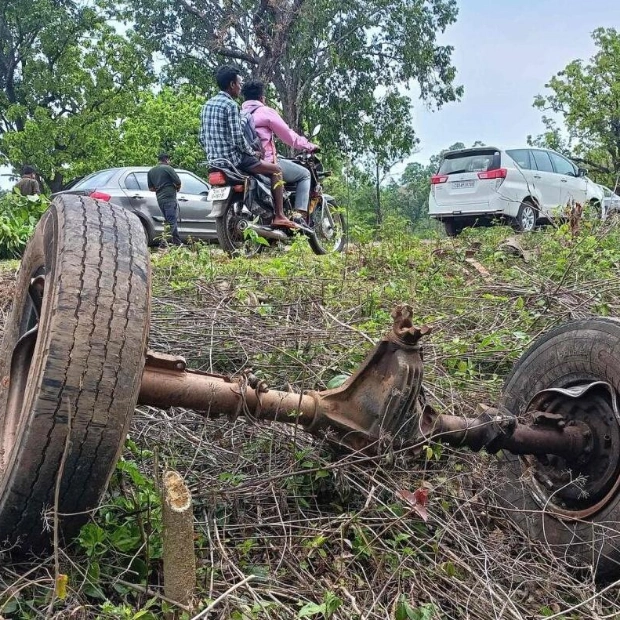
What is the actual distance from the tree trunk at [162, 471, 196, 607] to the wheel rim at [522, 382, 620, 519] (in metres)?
1.33

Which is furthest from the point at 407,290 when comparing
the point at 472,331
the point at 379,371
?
the point at 379,371

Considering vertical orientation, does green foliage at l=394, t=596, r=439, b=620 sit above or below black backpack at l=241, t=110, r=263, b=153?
below

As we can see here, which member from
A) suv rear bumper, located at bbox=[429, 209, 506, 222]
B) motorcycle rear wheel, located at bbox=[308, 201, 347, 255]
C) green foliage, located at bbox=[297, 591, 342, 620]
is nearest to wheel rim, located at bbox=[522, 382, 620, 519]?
green foliage, located at bbox=[297, 591, 342, 620]

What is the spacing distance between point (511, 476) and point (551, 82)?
120ft

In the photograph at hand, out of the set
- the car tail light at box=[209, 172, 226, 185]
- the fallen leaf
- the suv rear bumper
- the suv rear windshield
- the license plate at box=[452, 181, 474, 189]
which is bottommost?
the fallen leaf

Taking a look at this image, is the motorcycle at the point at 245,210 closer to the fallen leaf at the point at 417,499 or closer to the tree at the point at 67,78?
the fallen leaf at the point at 417,499

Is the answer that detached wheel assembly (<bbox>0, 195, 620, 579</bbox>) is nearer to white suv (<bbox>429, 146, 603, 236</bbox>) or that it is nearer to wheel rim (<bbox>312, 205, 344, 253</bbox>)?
wheel rim (<bbox>312, 205, 344, 253</bbox>)

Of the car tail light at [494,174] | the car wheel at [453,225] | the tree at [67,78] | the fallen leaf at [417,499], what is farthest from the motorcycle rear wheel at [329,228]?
the tree at [67,78]

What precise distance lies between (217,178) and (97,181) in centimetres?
455

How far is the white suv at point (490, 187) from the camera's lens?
40.8 feet

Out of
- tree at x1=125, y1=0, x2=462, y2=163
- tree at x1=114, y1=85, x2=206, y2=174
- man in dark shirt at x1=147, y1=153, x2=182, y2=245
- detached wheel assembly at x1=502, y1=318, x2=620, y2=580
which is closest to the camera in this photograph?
detached wheel assembly at x1=502, y1=318, x2=620, y2=580

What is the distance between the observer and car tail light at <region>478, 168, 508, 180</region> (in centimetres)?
1248

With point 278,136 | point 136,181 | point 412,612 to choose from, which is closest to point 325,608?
point 412,612

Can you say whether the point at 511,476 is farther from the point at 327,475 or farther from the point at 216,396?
the point at 216,396
